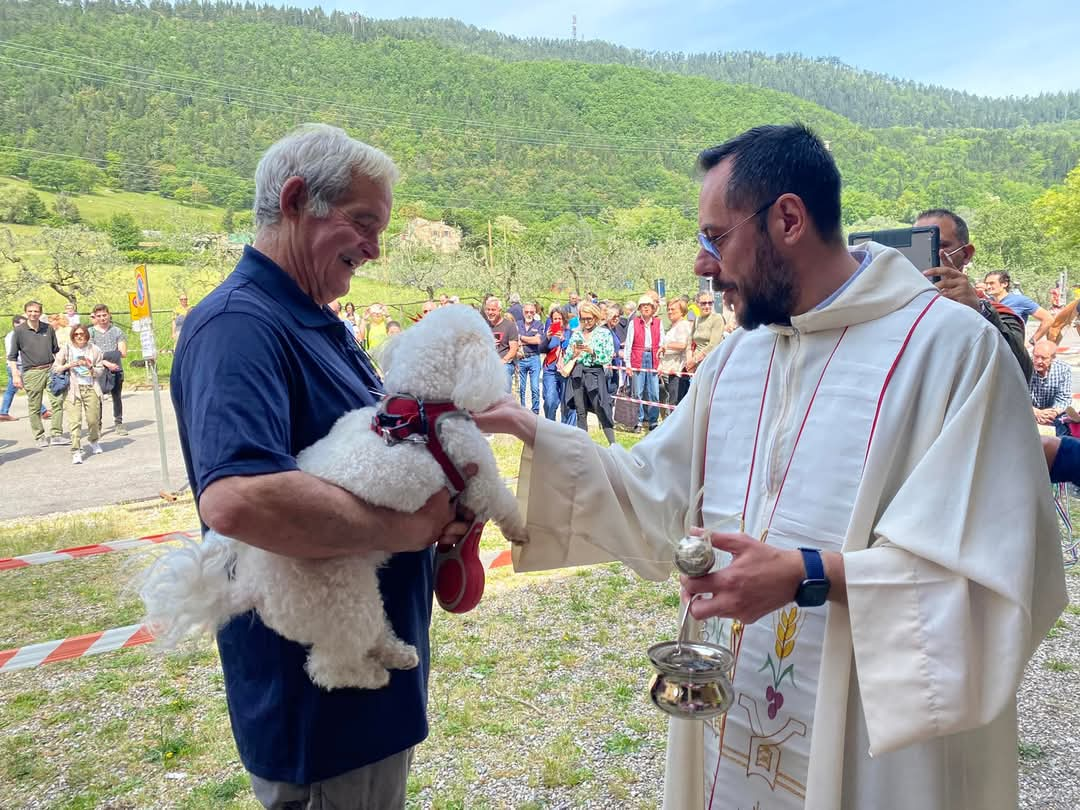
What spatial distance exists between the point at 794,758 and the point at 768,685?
18cm

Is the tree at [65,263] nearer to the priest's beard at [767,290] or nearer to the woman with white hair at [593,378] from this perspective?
the woman with white hair at [593,378]

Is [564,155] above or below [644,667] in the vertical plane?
above

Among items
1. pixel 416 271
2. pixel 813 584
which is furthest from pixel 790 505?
pixel 416 271

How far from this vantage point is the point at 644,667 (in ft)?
15.5

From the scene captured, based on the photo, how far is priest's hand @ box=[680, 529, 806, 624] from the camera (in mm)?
1582

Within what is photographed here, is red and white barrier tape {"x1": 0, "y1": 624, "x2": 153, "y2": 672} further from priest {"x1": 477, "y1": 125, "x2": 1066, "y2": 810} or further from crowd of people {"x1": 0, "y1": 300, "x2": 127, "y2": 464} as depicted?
crowd of people {"x1": 0, "y1": 300, "x2": 127, "y2": 464}

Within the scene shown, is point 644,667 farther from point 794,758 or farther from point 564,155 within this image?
point 564,155

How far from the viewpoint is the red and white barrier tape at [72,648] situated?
480 cm

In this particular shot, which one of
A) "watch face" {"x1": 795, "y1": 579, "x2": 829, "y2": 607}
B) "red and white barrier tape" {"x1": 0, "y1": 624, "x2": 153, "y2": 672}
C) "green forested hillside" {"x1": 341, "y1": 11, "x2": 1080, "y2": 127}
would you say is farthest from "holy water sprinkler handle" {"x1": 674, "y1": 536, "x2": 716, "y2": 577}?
"green forested hillside" {"x1": 341, "y1": 11, "x2": 1080, "y2": 127}

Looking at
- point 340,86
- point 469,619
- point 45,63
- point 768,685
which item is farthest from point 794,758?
point 340,86

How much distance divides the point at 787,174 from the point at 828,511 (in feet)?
2.86

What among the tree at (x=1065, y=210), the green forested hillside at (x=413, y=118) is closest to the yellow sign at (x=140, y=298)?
the tree at (x=1065, y=210)

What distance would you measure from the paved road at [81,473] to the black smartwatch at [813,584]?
985cm

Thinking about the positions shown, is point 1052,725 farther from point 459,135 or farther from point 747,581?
point 459,135
